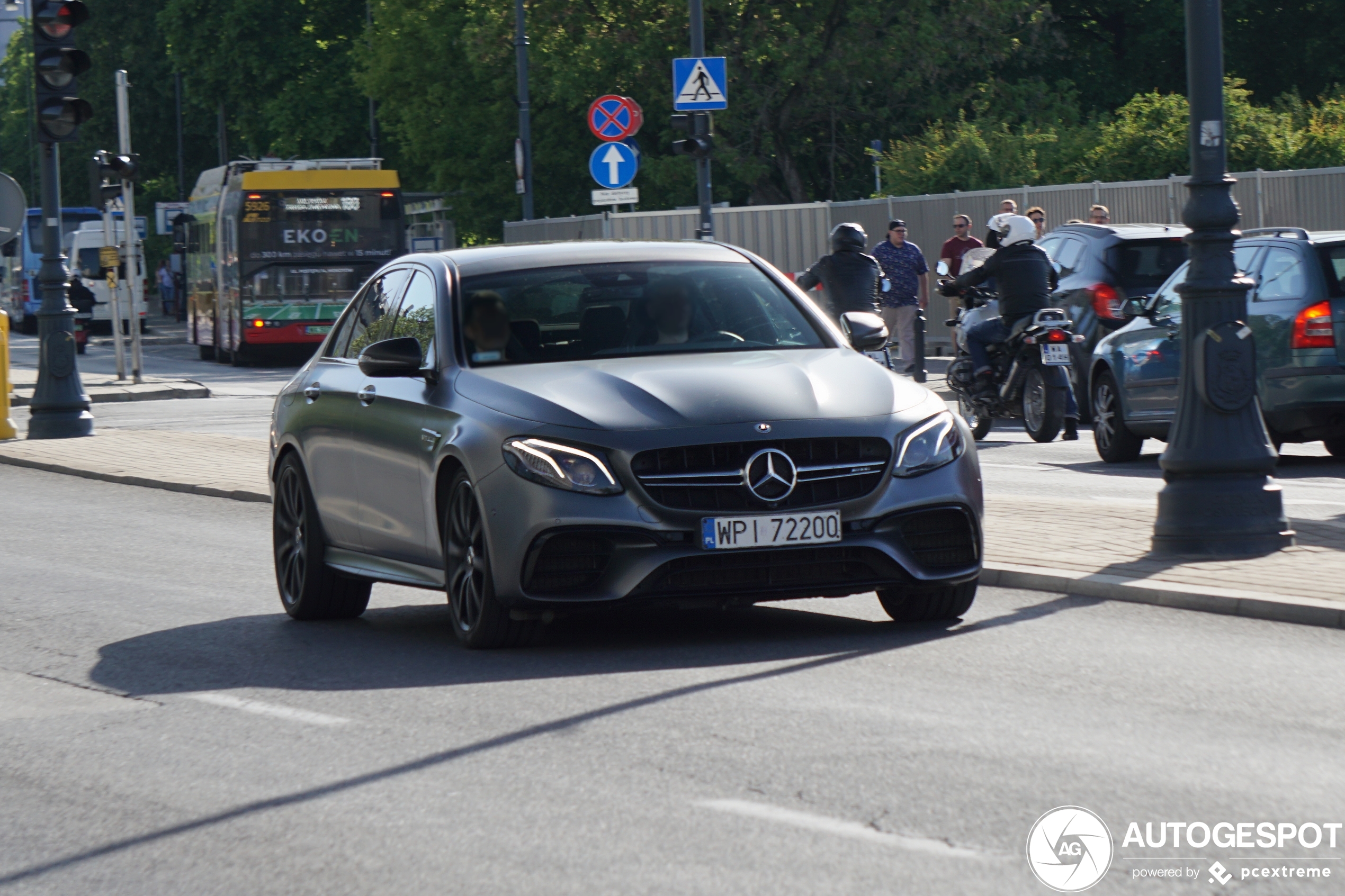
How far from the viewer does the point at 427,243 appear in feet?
172

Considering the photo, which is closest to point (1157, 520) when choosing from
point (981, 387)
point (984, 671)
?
point (984, 671)

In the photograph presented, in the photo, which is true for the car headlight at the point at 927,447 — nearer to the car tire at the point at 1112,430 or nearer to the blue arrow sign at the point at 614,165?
the car tire at the point at 1112,430

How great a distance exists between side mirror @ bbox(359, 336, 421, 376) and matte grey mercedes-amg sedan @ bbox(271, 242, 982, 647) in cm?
1

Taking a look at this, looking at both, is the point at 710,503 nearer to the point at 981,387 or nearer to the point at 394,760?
the point at 394,760

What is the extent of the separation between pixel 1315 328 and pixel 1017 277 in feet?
11.0

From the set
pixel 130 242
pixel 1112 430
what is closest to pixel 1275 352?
pixel 1112 430

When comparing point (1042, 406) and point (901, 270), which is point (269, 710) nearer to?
point (1042, 406)

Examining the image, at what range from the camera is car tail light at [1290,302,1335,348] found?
1559 centimetres

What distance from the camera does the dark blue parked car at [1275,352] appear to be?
15.6 m

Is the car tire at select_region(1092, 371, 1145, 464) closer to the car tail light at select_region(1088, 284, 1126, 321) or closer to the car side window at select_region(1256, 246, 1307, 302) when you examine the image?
the car side window at select_region(1256, 246, 1307, 302)

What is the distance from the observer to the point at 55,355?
23.5m

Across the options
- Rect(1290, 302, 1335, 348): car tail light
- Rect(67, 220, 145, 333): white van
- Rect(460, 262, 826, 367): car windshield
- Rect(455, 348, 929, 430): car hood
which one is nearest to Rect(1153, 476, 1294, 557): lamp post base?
Rect(455, 348, 929, 430): car hood

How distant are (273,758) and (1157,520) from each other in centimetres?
508

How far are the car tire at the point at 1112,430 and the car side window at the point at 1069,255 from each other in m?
3.69
